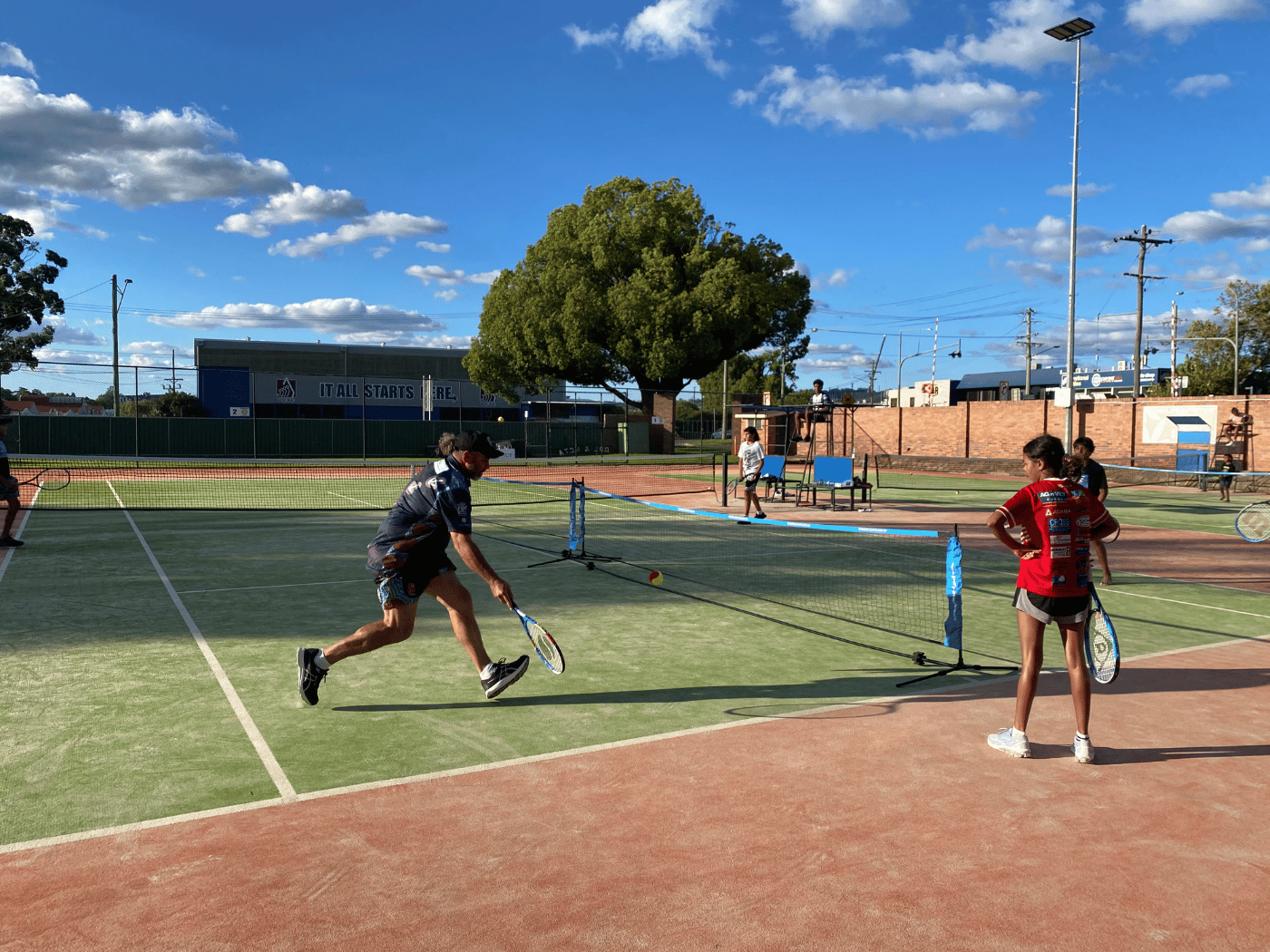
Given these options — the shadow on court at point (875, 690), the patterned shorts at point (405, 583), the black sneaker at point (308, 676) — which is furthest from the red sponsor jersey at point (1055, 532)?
the black sneaker at point (308, 676)

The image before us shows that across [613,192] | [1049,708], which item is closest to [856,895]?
[1049,708]

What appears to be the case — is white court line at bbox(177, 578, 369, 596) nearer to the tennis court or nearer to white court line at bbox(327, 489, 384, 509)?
the tennis court

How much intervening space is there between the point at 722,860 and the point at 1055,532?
2.52 metres

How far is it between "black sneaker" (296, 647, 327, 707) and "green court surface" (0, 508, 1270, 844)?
0.13m

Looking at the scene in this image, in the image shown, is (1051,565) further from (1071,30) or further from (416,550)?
(1071,30)

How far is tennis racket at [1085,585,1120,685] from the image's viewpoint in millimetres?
5297

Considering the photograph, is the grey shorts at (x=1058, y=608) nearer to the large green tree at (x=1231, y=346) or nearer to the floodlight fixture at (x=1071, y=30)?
the floodlight fixture at (x=1071, y=30)

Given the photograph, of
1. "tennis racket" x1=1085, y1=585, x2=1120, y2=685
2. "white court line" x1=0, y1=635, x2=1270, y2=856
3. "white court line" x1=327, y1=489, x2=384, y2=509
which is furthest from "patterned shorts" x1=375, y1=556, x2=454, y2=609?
"white court line" x1=327, y1=489, x2=384, y2=509

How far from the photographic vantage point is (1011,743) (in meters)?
5.15

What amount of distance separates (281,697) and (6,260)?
44.5m

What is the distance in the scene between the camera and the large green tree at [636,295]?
145 feet

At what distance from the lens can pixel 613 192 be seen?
156 ft

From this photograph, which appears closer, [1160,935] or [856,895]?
[1160,935]

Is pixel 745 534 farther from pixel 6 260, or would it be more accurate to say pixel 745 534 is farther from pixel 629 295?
pixel 6 260
